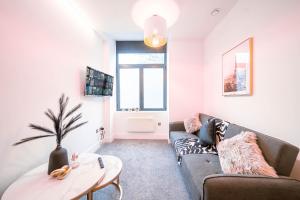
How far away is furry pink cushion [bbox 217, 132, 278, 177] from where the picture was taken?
129cm

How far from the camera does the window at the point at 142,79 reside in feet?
14.4

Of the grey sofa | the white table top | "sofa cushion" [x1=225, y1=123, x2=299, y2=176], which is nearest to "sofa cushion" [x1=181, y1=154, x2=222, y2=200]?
the grey sofa

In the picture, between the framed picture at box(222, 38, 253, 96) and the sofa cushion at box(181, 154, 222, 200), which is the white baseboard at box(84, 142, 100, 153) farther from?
the framed picture at box(222, 38, 253, 96)

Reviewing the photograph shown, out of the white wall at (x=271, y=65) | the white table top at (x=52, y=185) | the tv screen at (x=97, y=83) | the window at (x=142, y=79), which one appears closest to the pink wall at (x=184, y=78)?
the window at (x=142, y=79)

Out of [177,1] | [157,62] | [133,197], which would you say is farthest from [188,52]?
[133,197]

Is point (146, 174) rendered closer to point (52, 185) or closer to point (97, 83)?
point (52, 185)

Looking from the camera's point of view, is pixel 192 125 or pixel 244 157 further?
pixel 192 125

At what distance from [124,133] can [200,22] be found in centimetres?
326

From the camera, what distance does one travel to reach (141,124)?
4133 millimetres

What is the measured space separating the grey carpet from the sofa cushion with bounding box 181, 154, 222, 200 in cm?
33

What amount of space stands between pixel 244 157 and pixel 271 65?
1.05m

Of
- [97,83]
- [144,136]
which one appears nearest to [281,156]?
[97,83]

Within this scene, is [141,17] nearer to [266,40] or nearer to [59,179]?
[266,40]

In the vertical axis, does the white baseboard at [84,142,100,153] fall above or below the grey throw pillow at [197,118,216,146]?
below
